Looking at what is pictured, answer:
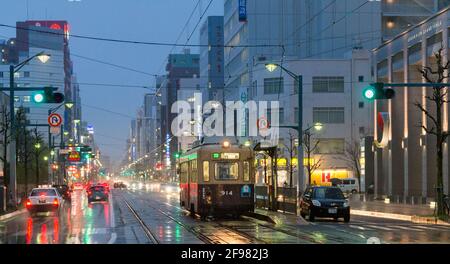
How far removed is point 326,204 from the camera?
3297 centimetres

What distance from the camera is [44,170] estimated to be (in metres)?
88.8

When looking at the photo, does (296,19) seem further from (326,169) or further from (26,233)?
(26,233)

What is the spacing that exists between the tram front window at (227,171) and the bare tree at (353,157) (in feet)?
179

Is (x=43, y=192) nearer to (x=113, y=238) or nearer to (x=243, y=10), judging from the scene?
(x=113, y=238)

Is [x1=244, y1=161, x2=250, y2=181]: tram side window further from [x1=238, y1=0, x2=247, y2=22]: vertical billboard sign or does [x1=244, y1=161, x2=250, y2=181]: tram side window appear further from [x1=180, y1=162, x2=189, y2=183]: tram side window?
[x1=238, y1=0, x2=247, y2=22]: vertical billboard sign

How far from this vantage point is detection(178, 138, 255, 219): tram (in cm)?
3272

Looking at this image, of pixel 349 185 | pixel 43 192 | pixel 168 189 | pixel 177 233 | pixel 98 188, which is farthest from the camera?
pixel 168 189

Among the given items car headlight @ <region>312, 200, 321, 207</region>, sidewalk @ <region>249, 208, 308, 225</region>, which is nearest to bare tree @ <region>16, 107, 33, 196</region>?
sidewalk @ <region>249, 208, 308, 225</region>

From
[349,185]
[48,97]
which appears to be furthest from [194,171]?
[349,185]

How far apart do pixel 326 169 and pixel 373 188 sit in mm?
20592
